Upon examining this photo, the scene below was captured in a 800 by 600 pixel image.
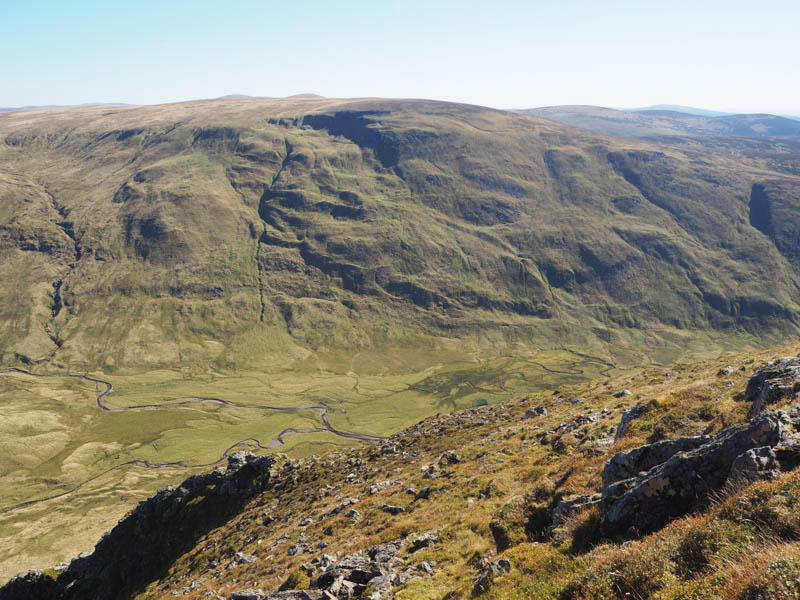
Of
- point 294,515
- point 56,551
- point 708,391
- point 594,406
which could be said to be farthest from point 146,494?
point 708,391

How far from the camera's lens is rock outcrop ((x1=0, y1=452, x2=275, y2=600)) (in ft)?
196

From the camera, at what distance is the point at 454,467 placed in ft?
151

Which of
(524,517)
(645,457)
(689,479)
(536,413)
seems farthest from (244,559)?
(689,479)

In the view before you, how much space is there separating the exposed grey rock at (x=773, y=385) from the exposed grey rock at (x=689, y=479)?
20.5 ft

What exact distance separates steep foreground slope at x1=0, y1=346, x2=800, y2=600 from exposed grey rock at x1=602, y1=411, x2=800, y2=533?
51 millimetres

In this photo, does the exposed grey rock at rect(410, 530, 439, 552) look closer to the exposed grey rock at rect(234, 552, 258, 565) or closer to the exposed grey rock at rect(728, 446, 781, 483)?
the exposed grey rock at rect(728, 446, 781, 483)

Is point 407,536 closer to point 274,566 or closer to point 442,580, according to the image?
point 442,580

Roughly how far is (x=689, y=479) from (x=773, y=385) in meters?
11.1

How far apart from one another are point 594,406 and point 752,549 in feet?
148

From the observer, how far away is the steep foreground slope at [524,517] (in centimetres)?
1139

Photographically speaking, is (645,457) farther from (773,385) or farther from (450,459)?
(450,459)

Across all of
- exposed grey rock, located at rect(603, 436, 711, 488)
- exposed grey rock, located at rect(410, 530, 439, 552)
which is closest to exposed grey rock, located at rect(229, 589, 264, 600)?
exposed grey rock, located at rect(410, 530, 439, 552)

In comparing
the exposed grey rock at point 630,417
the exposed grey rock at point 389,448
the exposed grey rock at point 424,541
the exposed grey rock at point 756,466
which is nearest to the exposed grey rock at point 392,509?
the exposed grey rock at point 424,541

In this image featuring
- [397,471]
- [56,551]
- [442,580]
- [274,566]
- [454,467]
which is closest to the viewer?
[442,580]
